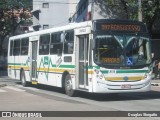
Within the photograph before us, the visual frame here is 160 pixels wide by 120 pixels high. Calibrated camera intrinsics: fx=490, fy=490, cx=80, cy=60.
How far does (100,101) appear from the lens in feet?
61.1

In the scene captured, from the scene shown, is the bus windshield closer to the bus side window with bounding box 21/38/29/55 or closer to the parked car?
the bus side window with bounding box 21/38/29/55

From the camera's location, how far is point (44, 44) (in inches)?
933

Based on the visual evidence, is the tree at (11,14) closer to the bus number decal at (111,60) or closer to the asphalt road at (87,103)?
the asphalt road at (87,103)

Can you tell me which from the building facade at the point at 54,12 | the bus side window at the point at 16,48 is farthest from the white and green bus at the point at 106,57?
the building facade at the point at 54,12

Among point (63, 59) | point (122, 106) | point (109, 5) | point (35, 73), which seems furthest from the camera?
point (109, 5)

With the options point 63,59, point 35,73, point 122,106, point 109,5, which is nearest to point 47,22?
point 109,5

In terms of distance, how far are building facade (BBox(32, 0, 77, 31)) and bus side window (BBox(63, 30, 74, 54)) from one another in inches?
1919

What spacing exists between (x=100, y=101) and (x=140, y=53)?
2.37 metres

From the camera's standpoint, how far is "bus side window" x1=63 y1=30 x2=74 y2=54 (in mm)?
20130

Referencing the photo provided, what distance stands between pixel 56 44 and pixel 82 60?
3079mm

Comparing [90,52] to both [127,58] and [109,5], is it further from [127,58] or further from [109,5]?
Answer: [109,5]

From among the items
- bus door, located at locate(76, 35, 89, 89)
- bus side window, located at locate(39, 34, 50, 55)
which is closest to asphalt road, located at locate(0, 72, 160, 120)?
bus door, located at locate(76, 35, 89, 89)

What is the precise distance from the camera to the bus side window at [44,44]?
2321cm

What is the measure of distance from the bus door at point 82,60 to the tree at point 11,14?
166 ft
